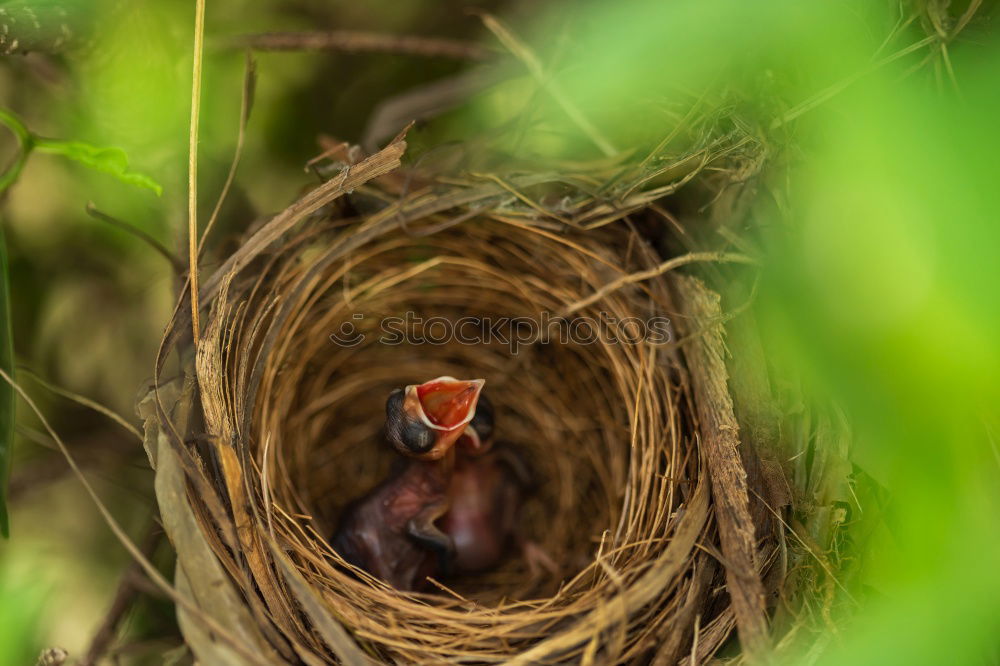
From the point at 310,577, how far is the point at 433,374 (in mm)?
652

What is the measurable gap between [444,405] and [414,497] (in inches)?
9.9

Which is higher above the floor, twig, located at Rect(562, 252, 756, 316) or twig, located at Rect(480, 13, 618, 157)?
twig, located at Rect(480, 13, 618, 157)

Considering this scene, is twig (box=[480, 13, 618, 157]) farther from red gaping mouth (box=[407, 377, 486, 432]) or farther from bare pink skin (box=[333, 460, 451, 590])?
bare pink skin (box=[333, 460, 451, 590])

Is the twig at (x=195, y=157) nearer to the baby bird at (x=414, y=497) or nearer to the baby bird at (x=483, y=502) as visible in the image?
the baby bird at (x=414, y=497)

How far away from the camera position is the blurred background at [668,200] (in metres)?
0.62

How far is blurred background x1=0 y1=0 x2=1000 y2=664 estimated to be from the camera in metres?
0.62

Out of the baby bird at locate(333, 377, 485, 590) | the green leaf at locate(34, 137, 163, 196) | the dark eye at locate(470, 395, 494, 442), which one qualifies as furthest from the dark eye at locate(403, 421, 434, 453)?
the green leaf at locate(34, 137, 163, 196)

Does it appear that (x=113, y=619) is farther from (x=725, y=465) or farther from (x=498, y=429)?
(x=725, y=465)

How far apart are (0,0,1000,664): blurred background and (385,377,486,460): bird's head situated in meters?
0.43

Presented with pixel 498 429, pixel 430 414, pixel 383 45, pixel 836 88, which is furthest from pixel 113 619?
pixel 836 88

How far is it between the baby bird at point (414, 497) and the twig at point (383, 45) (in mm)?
709

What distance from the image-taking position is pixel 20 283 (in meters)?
1.60

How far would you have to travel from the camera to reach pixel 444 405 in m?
1.50

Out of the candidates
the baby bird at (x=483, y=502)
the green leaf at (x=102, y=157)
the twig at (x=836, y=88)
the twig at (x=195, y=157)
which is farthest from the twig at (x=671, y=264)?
the green leaf at (x=102, y=157)
